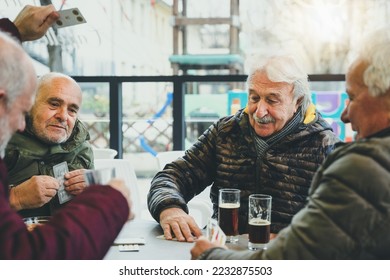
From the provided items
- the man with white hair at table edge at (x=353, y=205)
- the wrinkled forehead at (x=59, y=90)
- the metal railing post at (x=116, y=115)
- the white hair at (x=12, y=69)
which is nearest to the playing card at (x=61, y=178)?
the wrinkled forehead at (x=59, y=90)

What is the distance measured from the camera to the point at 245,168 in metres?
2.18

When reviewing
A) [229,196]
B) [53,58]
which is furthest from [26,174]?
[53,58]

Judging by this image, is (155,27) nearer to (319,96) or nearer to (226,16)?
(226,16)

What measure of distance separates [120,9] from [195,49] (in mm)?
680

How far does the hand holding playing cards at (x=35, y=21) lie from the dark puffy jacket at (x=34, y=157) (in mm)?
369

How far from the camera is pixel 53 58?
4348mm

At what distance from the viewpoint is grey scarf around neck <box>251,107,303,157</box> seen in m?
2.15

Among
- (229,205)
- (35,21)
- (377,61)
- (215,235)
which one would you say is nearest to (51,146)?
(35,21)

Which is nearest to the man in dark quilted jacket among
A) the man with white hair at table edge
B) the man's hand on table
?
the man's hand on table

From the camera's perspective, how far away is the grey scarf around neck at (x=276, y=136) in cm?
215

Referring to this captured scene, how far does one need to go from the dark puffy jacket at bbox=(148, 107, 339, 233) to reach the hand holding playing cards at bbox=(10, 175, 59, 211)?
0.38 m

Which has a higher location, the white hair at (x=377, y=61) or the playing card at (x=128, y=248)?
the white hair at (x=377, y=61)

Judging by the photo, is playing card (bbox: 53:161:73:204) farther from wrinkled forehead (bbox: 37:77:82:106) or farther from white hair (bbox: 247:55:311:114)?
white hair (bbox: 247:55:311:114)

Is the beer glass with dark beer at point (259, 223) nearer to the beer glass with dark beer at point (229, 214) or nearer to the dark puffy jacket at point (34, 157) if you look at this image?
the beer glass with dark beer at point (229, 214)
